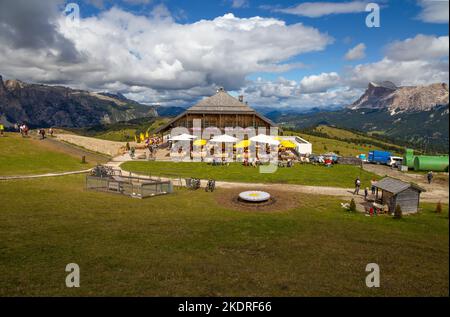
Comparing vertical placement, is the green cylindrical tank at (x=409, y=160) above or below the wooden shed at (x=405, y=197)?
above

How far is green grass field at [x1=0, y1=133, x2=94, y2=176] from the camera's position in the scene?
121 feet

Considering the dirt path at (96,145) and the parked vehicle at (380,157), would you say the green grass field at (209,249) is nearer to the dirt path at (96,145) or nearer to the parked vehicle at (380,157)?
the parked vehicle at (380,157)

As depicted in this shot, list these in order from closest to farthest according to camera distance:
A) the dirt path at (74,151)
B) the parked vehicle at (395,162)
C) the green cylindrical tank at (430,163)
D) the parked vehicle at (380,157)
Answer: the green cylindrical tank at (430,163)
the parked vehicle at (395,162)
the dirt path at (74,151)
the parked vehicle at (380,157)

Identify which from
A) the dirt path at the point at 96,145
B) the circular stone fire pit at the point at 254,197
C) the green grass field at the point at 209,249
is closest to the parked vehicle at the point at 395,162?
the green grass field at the point at 209,249

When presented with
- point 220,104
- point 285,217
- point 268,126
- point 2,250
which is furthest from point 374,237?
point 220,104

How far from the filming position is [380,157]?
4738cm

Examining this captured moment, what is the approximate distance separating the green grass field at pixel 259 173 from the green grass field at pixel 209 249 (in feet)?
33.7

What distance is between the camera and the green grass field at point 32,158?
121ft

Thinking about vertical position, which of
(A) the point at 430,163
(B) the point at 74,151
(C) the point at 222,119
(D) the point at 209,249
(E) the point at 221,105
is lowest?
(D) the point at 209,249

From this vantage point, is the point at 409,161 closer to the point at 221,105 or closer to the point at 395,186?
the point at 395,186

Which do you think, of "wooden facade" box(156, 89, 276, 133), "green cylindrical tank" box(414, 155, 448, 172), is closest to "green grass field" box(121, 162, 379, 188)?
"green cylindrical tank" box(414, 155, 448, 172)

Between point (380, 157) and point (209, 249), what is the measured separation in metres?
40.6

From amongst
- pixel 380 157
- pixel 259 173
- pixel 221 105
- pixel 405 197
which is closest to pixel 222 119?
pixel 221 105

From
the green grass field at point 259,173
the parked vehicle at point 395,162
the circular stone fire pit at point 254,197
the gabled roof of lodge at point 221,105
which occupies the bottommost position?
the circular stone fire pit at point 254,197
